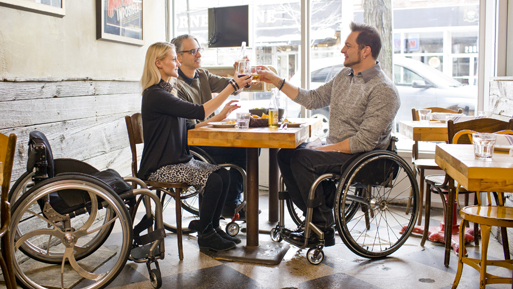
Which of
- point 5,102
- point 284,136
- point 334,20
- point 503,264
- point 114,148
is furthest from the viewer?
point 334,20

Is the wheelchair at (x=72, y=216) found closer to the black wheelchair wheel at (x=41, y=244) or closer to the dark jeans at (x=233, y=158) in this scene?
the black wheelchair wheel at (x=41, y=244)

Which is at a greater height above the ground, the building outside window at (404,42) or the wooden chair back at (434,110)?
the building outside window at (404,42)

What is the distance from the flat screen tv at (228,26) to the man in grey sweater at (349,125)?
155 cm

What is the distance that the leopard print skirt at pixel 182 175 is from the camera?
7.89 feet

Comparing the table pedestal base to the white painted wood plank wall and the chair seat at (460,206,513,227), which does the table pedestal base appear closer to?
the chair seat at (460,206,513,227)

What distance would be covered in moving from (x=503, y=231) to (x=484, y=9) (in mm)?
2050

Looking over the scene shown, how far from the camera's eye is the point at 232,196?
2.98 meters

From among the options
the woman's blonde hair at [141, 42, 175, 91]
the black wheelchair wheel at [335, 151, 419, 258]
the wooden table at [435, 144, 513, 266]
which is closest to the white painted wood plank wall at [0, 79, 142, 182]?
the woman's blonde hair at [141, 42, 175, 91]

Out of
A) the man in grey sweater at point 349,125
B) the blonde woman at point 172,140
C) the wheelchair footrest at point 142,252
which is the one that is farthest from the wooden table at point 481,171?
the wheelchair footrest at point 142,252

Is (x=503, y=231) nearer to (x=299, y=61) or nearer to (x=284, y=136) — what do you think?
(x=284, y=136)

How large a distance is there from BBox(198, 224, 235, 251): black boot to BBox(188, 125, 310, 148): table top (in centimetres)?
58

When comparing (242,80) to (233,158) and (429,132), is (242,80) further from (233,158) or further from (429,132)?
→ (429,132)

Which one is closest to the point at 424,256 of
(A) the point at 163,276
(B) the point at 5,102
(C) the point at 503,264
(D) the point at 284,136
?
(C) the point at 503,264

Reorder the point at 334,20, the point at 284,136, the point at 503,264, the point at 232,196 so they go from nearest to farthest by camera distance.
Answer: the point at 503,264
the point at 284,136
the point at 232,196
the point at 334,20
